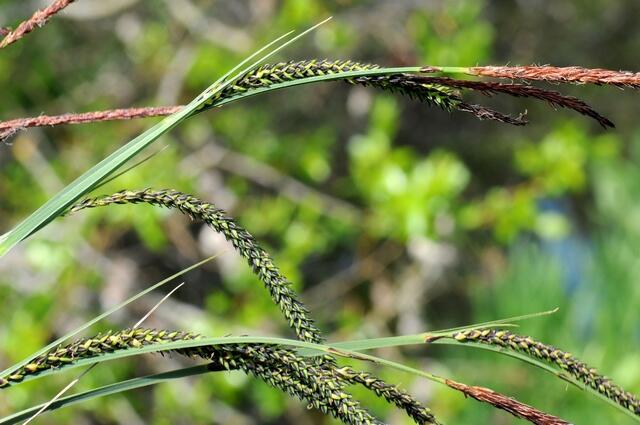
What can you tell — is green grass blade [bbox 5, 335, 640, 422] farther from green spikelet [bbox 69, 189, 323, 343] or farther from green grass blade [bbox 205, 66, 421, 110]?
green grass blade [bbox 205, 66, 421, 110]

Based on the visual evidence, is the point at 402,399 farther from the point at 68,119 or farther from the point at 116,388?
the point at 68,119

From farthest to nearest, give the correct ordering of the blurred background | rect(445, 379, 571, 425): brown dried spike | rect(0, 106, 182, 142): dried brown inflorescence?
the blurred background, rect(0, 106, 182, 142): dried brown inflorescence, rect(445, 379, 571, 425): brown dried spike

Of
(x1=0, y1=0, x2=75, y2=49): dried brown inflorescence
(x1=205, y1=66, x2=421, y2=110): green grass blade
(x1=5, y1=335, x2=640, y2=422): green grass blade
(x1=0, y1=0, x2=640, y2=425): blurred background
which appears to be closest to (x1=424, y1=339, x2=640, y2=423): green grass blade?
(x1=5, y1=335, x2=640, y2=422): green grass blade

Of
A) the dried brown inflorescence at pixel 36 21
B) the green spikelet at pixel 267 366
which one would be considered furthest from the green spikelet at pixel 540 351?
the dried brown inflorescence at pixel 36 21

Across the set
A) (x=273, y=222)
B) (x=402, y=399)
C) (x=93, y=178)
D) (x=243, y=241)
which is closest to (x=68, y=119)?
(x=93, y=178)

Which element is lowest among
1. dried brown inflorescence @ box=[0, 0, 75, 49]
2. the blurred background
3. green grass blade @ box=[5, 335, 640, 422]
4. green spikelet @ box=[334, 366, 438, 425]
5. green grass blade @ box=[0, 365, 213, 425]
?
green spikelet @ box=[334, 366, 438, 425]

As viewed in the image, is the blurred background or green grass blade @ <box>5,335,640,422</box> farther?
the blurred background

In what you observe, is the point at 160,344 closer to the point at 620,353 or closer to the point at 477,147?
the point at 620,353
